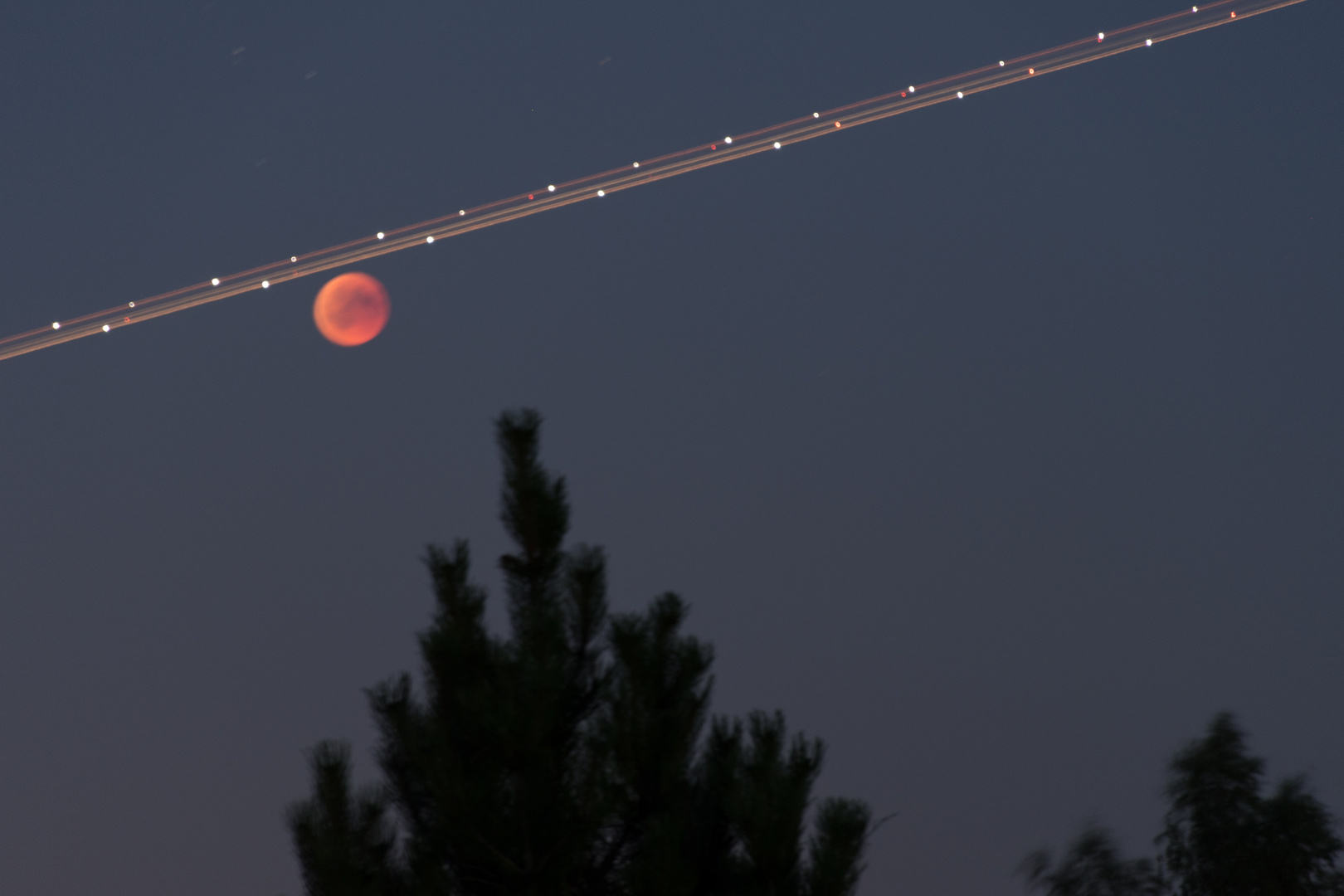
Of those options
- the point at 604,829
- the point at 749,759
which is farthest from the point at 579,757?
the point at 749,759

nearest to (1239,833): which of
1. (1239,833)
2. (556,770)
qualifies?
(1239,833)

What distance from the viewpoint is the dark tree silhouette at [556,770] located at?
478 centimetres

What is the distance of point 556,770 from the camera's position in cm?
499

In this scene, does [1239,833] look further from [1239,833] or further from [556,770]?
[556,770]

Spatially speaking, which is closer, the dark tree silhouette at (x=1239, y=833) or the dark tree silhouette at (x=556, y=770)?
the dark tree silhouette at (x=556, y=770)

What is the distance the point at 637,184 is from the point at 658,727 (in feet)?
30.2

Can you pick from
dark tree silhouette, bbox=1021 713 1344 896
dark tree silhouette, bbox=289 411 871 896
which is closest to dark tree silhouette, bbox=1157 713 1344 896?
dark tree silhouette, bbox=1021 713 1344 896

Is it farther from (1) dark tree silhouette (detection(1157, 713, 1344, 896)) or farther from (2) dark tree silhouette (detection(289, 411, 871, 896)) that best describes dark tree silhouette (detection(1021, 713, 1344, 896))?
(2) dark tree silhouette (detection(289, 411, 871, 896))

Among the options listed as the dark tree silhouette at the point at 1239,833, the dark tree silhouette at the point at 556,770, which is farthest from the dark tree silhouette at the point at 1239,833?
the dark tree silhouette at the point at 556,770

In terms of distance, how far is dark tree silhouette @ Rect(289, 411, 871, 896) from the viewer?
4.78m

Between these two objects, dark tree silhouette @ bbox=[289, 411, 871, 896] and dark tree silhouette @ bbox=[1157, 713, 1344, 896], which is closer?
dark tree silhouette @ bbox=[289, 411, 871, 896]

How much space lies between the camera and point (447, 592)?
17.8ft

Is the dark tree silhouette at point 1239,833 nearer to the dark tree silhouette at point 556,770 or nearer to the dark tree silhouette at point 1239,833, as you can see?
the dark tree silhouette at point 1239,833

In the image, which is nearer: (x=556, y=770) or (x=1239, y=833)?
(x=556, y=770)
